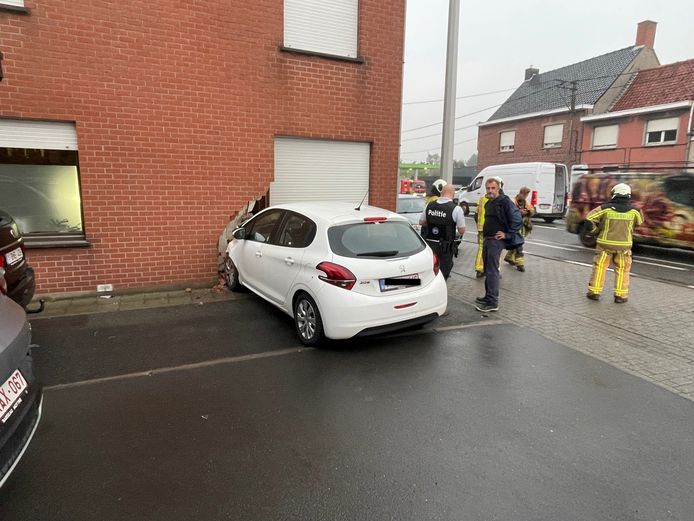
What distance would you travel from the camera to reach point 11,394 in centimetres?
226

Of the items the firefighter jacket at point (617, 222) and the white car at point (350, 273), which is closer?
the white car at point (350, 273)

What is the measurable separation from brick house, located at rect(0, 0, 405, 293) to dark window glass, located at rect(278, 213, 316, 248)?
7.73 feet

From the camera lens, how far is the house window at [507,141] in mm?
32344

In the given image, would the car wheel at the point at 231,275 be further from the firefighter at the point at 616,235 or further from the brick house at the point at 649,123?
the brick house at the point at 649,123

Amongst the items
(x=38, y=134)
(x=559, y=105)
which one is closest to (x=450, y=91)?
(x=38, y=134)

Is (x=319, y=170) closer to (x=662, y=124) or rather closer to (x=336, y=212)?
(x=336, y=212)

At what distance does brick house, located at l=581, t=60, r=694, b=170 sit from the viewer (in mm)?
22422

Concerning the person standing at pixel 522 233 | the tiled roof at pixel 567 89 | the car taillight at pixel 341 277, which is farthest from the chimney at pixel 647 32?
the car taillight at pixel 341 277

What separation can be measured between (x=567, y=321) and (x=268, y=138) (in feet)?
17.4

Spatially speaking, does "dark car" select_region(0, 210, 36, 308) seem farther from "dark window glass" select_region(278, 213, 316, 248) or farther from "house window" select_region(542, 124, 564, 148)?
"house window" select_region(542, 124, 564, 148)

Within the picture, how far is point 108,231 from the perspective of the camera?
6.86 metres

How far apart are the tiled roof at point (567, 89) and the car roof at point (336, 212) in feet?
89.5

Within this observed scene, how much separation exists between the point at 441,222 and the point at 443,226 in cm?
6

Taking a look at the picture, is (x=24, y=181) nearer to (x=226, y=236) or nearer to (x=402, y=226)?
(x=226, y=236)
